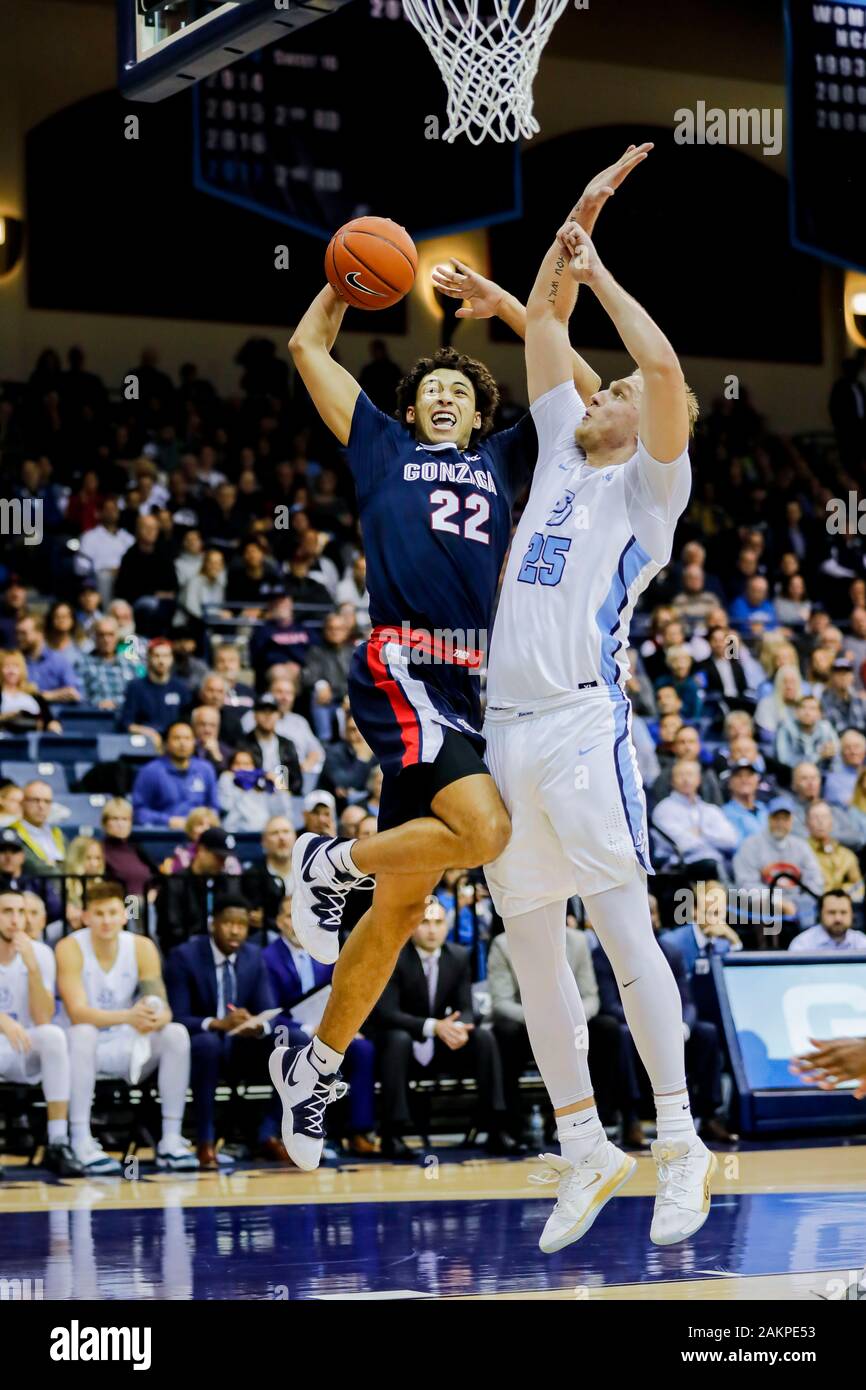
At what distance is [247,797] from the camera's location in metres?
13.5

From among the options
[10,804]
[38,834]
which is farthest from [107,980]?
[10,804]

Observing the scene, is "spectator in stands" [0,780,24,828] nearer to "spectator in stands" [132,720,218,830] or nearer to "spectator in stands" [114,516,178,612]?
"spectator in stands" [132,720,218,830]

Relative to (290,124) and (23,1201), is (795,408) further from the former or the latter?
(23,1201)

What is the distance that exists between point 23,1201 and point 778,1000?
4712 mm

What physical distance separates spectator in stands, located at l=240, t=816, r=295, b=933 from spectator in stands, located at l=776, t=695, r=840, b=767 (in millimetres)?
5107

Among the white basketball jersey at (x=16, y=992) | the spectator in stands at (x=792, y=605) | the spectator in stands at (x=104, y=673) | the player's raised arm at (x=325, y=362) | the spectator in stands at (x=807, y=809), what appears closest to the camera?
the player's raised arm at (x=325, y=362)

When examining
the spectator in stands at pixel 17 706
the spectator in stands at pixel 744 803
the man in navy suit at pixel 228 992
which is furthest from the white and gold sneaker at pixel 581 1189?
the spectator in stands at pixel 17 706

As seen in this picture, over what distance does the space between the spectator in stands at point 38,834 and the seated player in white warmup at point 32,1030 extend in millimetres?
1331

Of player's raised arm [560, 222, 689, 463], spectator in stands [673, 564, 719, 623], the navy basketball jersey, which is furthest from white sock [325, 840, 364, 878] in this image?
spectator in stands [673, 564, 719, 623]

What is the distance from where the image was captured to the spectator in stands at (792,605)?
61.6ft

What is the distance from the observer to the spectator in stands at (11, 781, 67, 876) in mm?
12492

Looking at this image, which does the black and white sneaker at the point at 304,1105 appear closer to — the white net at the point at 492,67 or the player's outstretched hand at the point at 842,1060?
the player's outstretched hand at the point at 842,1060

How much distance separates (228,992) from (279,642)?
15.4 ft
